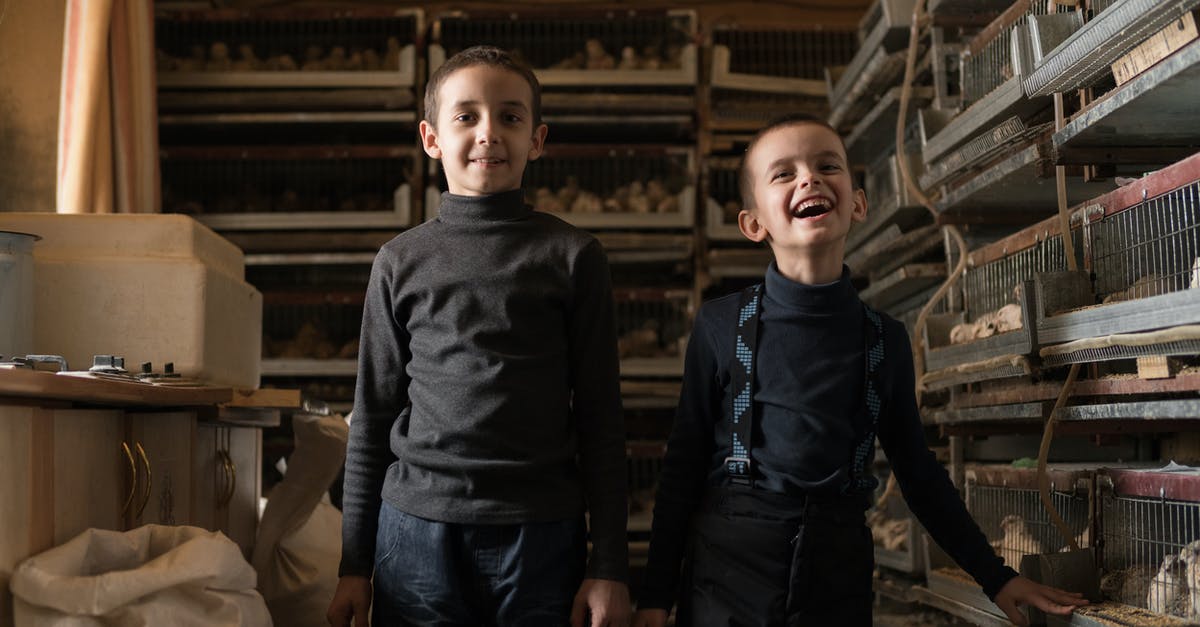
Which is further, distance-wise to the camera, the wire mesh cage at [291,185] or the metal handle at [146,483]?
the wire mesh cage at [291,185]

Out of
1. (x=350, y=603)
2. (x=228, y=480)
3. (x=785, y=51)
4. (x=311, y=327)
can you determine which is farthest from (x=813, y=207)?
(x=785, y=51)

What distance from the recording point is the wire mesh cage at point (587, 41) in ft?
14.7

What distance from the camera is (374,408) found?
64.1 inches

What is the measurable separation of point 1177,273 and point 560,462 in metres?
0.95

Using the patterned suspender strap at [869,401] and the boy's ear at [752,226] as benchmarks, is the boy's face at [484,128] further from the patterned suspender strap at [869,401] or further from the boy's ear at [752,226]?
the patterned suspender strap at [869,401]

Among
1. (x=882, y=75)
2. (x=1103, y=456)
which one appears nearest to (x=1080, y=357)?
(x=1103, y=456)

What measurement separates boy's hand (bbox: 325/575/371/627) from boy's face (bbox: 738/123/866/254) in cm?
78

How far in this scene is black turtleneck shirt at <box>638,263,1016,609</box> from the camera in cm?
161

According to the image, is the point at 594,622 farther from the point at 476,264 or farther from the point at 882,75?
the point at 882,75

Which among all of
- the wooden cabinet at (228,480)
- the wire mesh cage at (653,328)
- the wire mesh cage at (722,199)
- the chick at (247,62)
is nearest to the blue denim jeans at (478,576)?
the wooden cabinet at (228,480)

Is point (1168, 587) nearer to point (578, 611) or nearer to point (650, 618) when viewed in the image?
point (650, 618)

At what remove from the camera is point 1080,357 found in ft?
6.14

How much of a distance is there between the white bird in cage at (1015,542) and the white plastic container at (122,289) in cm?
167

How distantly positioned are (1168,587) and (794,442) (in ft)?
1.99
